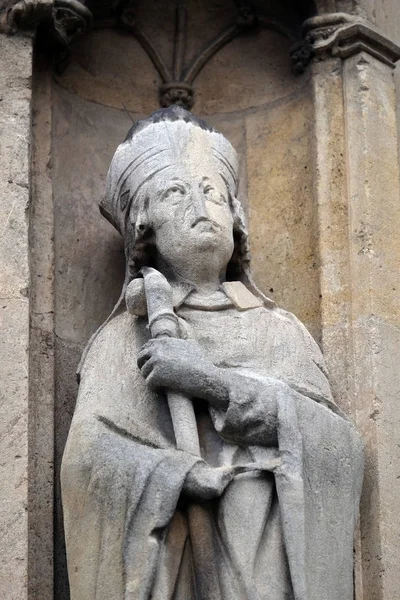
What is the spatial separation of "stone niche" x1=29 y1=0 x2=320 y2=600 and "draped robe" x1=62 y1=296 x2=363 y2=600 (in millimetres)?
717

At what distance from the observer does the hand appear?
7.25 metres

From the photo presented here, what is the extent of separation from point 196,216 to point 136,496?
135 cm

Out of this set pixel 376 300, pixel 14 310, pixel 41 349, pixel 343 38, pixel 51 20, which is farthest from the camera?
pixel 343 38

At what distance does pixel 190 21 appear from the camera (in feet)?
30.0

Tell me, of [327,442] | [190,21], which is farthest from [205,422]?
[190,21]

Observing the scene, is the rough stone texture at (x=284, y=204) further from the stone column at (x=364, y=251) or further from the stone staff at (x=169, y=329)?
the stone staff at (x=169, y=329)

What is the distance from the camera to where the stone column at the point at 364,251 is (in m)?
7.71

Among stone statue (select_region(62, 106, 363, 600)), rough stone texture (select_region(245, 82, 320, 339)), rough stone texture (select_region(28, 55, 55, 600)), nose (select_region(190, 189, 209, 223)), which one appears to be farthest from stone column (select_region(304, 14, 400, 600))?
rough stone texture (select_region(28, 55, 55, 600))

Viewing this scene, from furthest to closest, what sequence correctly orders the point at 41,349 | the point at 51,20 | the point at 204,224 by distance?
the point at 51,20, the point at 41,349, the point at 204,224

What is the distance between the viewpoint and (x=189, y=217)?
7.86 metres

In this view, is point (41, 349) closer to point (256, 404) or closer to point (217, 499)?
point (256, 404)

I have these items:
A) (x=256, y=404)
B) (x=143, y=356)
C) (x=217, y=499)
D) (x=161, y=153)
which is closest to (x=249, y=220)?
(x=161, y=153)

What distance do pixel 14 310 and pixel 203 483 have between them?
119cm

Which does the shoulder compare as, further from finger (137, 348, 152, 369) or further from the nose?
the nose
